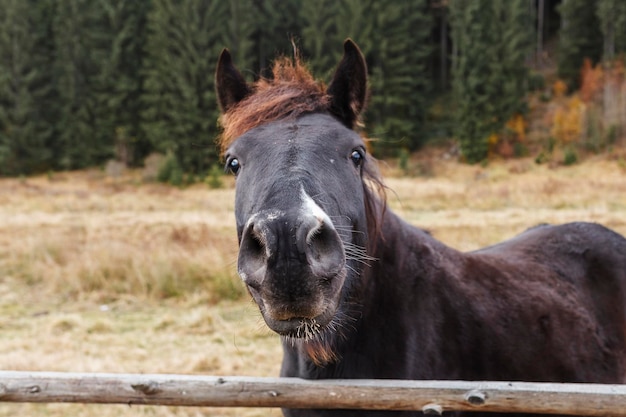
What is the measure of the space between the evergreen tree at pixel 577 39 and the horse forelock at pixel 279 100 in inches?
1675

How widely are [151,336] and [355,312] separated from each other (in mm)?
5239

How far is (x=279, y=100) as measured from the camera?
2.69 meters

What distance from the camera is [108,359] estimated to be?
6.16m

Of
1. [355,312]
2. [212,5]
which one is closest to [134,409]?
[355,312]

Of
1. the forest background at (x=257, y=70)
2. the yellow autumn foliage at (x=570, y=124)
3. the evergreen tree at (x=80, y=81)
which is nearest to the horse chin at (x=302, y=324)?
the forest background at (x=257, y=70)

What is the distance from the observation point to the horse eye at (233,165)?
2719 millimetres

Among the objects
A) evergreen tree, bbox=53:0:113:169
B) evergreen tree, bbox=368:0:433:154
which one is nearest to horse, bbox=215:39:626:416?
evergreen tree, bbox=368:0:433:154

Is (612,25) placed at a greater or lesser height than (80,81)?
greater

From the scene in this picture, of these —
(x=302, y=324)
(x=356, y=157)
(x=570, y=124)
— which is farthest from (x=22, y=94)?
(x=302, y=324)

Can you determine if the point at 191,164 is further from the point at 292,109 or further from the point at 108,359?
the point at 292,109

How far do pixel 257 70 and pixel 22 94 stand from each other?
18.1 metres

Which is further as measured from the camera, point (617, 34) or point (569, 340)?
point (617, 34)

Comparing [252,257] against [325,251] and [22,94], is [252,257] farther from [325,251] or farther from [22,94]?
[22,94]

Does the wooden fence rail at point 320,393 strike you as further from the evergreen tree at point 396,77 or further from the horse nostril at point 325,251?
the evergreen tree at point 396,77
